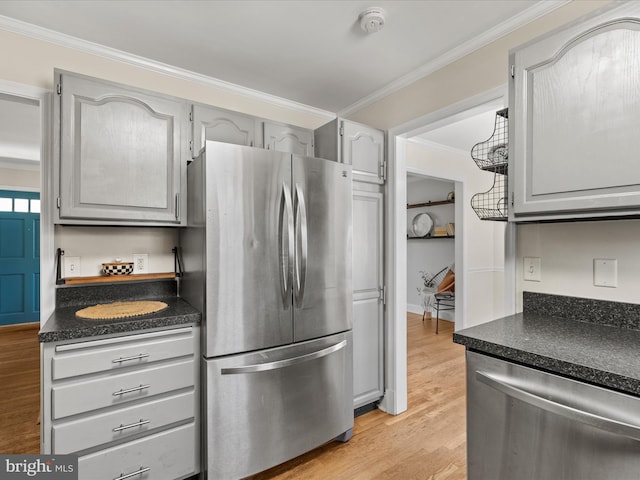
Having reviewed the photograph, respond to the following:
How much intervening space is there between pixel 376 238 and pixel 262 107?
1516 mm

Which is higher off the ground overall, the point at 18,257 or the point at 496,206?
the point at 496,206

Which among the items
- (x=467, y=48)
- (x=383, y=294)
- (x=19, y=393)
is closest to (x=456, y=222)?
(x=383, y=294)

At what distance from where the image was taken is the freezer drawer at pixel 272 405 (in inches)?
68.4

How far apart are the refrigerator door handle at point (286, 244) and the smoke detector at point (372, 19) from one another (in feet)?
3.41

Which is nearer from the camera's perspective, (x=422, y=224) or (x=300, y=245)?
(x=300, y=245)

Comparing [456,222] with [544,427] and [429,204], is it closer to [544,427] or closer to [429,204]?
[429,204]

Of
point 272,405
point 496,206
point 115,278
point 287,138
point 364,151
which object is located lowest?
point 272,405

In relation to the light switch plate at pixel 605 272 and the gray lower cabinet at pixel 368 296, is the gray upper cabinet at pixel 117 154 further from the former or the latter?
the light switch plate at pixel 605 272

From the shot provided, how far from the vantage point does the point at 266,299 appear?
74.1 inches

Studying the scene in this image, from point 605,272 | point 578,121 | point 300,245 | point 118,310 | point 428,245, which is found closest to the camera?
point 578,121

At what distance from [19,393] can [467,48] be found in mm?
4552

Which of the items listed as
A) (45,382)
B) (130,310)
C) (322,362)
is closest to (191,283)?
(130,310)

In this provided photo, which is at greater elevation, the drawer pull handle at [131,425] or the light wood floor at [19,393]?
the drawer pull handle at [131,425]

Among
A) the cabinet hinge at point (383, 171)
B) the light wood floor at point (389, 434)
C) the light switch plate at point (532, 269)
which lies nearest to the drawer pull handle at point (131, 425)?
the light wood floor at point (389, 434)
